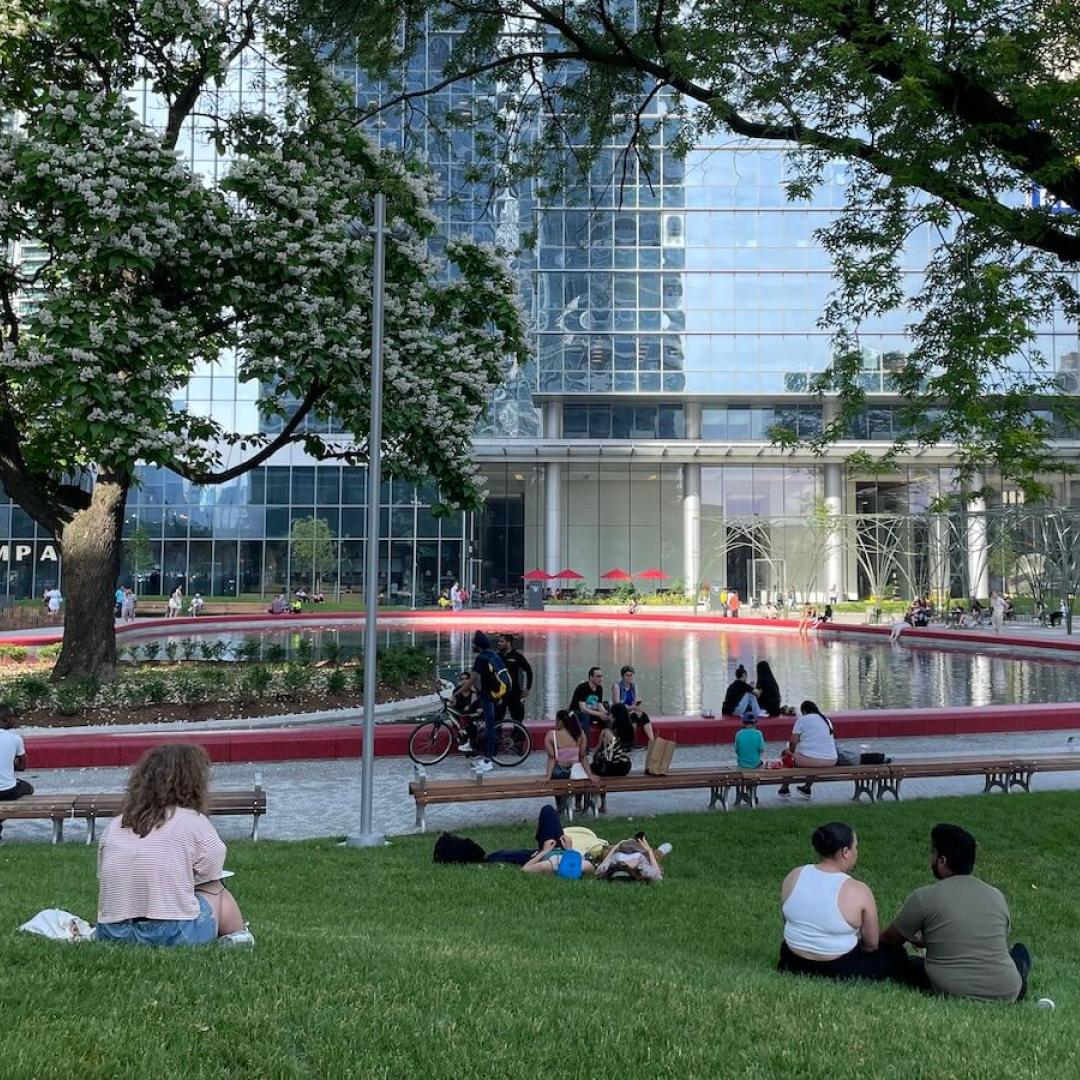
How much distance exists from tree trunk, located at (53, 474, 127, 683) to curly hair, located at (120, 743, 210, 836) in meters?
14.0

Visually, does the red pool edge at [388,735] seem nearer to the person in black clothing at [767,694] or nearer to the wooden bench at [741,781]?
the person in black clothing at [767,694]

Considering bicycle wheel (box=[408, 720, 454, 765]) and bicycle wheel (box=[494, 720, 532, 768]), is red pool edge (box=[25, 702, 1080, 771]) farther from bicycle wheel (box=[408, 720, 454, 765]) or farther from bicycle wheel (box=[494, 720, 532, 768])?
A: bicycle wheel (box=[494, 720, 532, 768])

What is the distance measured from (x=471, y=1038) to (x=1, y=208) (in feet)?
48.1

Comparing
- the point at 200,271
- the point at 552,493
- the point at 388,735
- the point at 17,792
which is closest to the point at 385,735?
the point at 388,735

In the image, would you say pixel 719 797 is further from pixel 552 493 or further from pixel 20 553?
pixel 20 553

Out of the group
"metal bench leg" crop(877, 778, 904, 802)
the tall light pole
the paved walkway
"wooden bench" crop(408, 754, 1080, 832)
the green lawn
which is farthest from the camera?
"metal bench leg" crop(877, 778, 904, 802)

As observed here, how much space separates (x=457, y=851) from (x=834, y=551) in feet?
176

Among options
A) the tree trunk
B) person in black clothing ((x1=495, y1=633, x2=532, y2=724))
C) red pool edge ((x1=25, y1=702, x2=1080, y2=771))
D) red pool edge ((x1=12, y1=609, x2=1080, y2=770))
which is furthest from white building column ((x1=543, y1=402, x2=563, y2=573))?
red pool edge ((x1=25, y1=702, x2=1080, y2=771))

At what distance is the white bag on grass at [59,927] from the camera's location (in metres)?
5.15

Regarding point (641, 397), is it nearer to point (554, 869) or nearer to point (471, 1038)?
point (554, 869)

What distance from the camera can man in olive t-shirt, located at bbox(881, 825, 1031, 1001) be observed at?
5.16 metres

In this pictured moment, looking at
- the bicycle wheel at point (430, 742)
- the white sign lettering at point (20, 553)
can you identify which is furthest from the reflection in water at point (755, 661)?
the white sign lettering at point (20, 553)

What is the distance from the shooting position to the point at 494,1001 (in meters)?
4.37

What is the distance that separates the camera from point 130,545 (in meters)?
56.4
